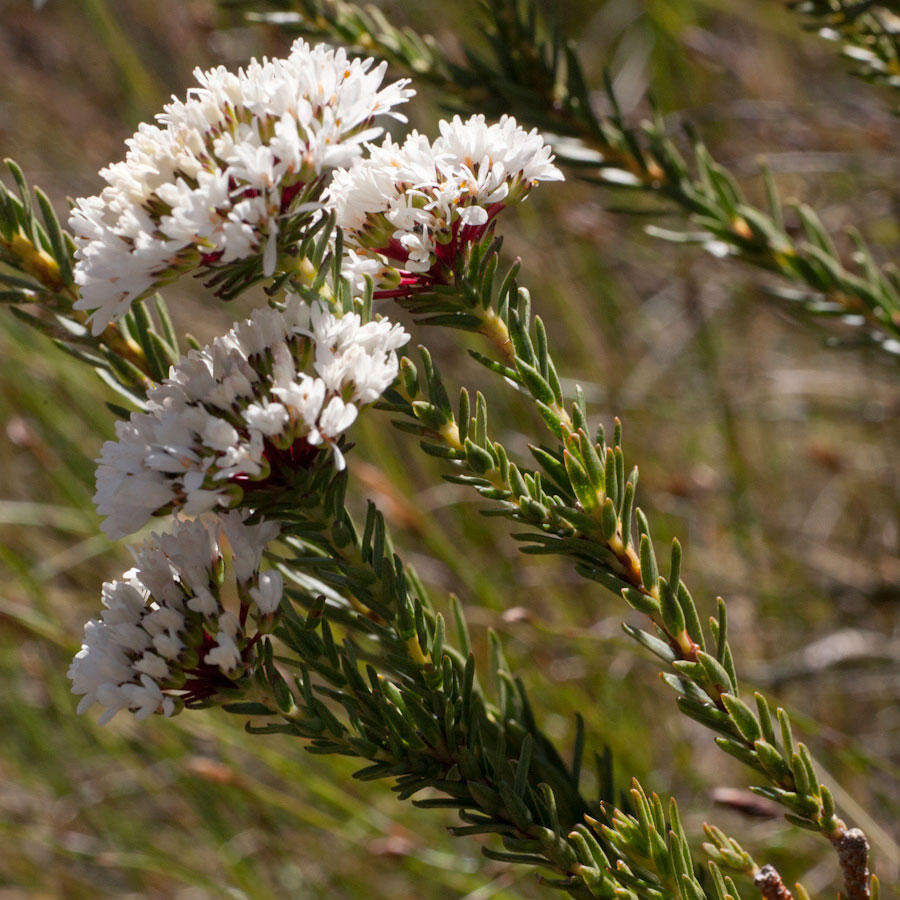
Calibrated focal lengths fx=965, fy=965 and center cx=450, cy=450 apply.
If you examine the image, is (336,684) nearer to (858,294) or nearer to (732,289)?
(858,294)

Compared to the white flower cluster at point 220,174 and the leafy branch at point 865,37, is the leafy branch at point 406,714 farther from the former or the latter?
the leafy branch at point 865,37

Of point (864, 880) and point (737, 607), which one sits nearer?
point (864, 880)

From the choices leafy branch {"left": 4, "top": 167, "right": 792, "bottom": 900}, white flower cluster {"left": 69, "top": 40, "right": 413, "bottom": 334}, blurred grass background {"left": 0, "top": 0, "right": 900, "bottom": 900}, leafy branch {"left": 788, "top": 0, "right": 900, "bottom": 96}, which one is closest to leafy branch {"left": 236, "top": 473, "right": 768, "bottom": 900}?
leafy branch {"left": 4, "top": 167, "right": 792, "bottom": 900}

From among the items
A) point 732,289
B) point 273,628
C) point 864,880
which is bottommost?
point 732,289

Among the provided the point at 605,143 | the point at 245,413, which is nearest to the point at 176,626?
the point at 245,413

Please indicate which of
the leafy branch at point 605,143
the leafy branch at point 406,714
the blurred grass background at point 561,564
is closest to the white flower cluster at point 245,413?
the leafy branch at point 406,714

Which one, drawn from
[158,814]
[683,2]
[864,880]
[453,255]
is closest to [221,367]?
[453,255]

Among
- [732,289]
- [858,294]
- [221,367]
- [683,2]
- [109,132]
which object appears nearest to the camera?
[221,367]

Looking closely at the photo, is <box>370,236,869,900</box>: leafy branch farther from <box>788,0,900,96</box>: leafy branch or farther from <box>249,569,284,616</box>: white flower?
<box>788,0,900,96</box>: leafy branch

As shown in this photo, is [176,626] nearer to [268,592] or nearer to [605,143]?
[268,592]
